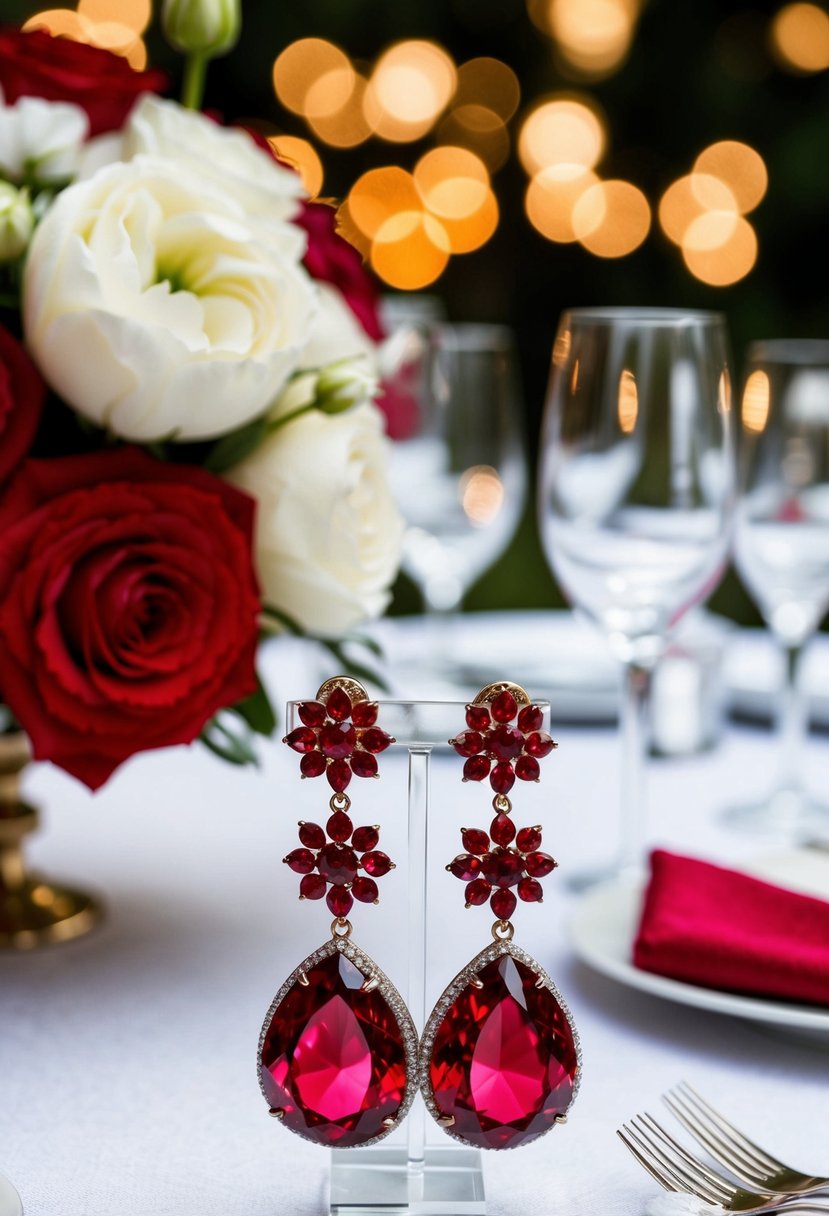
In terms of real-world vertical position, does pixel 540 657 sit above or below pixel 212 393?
below

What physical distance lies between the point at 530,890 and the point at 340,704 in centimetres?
8

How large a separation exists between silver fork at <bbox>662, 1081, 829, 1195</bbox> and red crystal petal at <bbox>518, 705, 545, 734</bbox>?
167 millimetres

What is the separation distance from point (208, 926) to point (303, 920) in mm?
49

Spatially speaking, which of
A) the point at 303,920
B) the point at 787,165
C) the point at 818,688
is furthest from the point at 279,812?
the point at 787,165

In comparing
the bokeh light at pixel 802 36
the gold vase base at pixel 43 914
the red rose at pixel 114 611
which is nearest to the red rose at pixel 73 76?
the red rose at pixel 114 611

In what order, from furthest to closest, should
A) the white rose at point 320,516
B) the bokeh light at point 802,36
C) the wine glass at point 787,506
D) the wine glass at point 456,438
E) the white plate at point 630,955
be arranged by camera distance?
the bokeh light at point 802,36, the wine glass at point 456,438, the wine glass at point 787,506, the white rose at point 320,516, the white plate at point 630,955

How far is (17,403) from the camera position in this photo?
2.16 feet

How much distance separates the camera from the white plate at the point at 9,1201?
0.45 meters

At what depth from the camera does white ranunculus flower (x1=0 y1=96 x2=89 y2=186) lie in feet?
2.31

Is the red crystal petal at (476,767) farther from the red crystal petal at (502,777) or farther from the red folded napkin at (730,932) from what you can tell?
the red folded napkin at (730,932)

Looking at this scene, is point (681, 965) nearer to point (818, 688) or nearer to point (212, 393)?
point (212, 393)

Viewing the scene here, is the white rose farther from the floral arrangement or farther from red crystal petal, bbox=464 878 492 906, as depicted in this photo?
red crystal petal, bbox=464 878 492 906

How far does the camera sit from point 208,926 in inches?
29.5

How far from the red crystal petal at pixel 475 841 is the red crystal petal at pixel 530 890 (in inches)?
0.6
